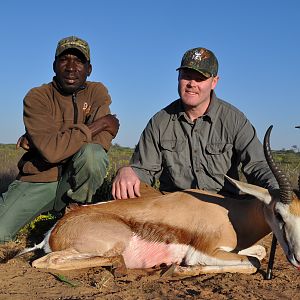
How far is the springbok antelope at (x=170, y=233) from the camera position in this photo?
4.48 m

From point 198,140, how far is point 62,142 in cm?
156

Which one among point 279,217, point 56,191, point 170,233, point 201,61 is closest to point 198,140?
point 201,61

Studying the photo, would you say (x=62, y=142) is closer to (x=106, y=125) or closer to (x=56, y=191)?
(x=106, y=125)

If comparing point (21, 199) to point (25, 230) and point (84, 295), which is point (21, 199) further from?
point (84, 295)

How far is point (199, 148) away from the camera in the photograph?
574 centimetres

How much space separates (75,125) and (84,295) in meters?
2.43

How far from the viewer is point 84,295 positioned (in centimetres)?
377

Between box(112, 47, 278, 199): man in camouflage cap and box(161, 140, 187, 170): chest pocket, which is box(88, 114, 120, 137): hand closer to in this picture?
box(112, 47, 278, 199): man in camouflage cap

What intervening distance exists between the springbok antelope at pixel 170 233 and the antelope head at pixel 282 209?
0.01 m

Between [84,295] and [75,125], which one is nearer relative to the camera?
[84,295]

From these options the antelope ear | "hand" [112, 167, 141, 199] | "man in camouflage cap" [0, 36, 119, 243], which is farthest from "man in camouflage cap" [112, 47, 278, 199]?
the antelope ear

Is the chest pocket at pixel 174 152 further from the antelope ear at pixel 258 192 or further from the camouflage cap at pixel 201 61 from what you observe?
the antelope ear at pixel 258 192

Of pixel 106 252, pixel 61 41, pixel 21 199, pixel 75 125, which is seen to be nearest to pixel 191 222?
pixel 106 252

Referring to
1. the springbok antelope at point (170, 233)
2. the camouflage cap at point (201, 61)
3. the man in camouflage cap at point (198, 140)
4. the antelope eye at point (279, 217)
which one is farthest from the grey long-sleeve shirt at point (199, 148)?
the antelope eye at point (279, 217)
